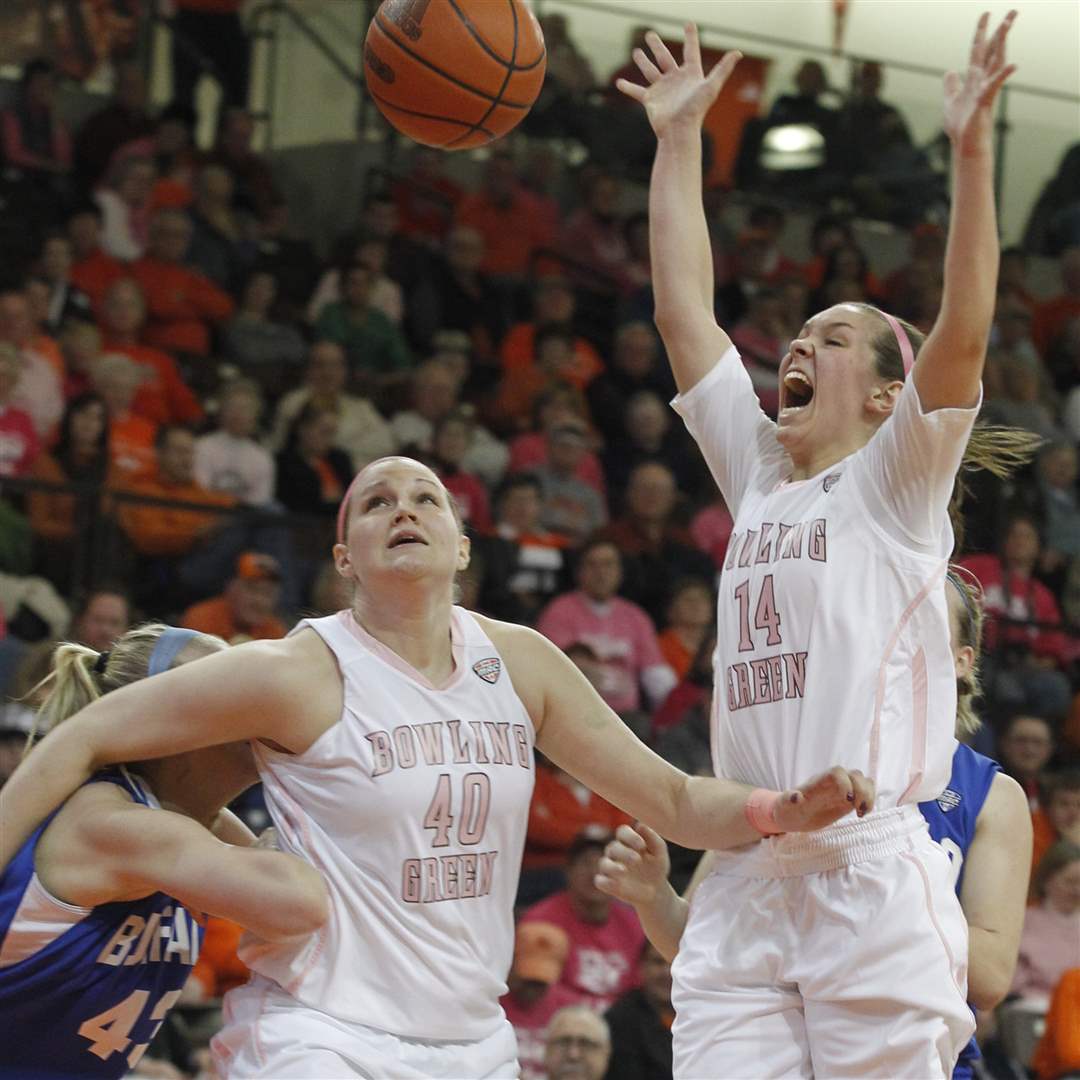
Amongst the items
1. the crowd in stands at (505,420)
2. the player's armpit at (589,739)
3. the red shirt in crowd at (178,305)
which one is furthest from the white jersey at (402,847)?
the red shirt in crowd at (178,305)

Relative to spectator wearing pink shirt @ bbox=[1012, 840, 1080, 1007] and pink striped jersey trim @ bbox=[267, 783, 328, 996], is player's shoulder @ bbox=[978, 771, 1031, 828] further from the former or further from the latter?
spectator wearing pink shirt @ bbox=[1012, 840, 1080, 1007]

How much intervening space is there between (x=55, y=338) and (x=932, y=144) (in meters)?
6.57

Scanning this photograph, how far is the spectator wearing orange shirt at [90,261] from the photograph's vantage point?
9.08 m

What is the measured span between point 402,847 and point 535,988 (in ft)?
10.9

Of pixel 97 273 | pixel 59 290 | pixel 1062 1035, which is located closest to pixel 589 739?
pixel 1062 1035

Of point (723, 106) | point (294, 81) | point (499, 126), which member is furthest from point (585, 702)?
point (723, 106)

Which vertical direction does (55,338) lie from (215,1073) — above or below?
above

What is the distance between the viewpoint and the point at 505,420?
9672 mm

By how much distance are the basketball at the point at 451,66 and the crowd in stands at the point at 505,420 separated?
183 centimetres

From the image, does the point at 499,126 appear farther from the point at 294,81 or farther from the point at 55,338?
the point at 294,81

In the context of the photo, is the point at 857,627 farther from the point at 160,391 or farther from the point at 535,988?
the point at 160,391

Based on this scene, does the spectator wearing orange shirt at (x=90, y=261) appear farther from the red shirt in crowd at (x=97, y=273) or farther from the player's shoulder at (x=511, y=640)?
the player's shoulder at (x=511, y=640)

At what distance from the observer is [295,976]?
3.04 meters

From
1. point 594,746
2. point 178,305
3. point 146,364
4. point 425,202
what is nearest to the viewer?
point 594,746
